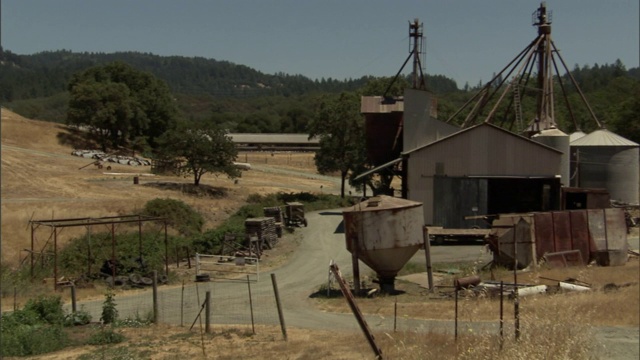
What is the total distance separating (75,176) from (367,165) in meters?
25.8

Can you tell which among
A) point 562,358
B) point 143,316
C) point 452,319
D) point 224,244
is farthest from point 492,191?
point 562,358

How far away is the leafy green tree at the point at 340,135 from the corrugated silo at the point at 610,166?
1941 cm

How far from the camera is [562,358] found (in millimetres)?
9242

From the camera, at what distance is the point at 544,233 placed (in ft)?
93.7

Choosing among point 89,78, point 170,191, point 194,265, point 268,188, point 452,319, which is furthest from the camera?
point 89,78

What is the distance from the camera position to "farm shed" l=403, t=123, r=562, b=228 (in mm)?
38156

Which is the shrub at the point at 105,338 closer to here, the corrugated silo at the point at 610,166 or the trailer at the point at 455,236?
the trailer at the point at 455,236

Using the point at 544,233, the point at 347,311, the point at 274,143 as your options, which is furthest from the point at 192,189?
the point at 274,143

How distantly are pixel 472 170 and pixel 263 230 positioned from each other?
42.9ft

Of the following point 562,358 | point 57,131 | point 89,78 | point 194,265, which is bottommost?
point 194,265

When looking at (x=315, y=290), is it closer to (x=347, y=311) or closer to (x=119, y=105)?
(x=347, y=311)

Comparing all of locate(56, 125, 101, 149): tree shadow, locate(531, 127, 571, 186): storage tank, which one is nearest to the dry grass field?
locate(531, 127, 571, 186): storage tank

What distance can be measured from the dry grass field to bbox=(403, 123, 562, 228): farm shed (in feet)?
28.3

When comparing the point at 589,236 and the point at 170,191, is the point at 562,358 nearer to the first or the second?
the point at 589,236
